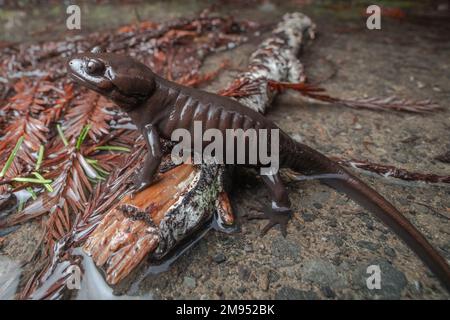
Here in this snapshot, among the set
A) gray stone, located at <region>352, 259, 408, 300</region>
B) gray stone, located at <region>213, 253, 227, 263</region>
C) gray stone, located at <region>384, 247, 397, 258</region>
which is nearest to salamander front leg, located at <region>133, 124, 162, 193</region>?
gray stone, located at <region>213, 253, 227, 263</region>

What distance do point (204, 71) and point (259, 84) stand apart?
1.17 m

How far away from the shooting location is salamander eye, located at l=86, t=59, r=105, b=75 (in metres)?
2.25

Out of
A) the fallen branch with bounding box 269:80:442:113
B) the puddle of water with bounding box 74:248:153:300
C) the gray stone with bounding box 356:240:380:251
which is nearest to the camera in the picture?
the puddle of water with bounding box 74:248:153:300

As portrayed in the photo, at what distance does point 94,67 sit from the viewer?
7.41 ft

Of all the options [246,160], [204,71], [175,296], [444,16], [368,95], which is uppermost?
[444,16]

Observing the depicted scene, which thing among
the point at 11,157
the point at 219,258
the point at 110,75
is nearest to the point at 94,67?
the point at 110,75

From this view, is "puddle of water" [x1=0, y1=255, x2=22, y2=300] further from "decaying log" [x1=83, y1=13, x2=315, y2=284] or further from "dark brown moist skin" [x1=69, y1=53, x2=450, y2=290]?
"dark brown moist skin" [x1=69, y1=53, x2=450, y2=290]

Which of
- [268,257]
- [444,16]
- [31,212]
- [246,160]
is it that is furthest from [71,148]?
[444,16]

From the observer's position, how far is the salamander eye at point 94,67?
2.25 meters

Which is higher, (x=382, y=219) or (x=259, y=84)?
(x=259, y=84)

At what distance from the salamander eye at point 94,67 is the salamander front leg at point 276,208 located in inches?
51.6

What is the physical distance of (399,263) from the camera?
2008 mm

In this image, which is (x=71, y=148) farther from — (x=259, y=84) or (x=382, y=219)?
(x=382, y=219)

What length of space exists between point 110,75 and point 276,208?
1.40 m
